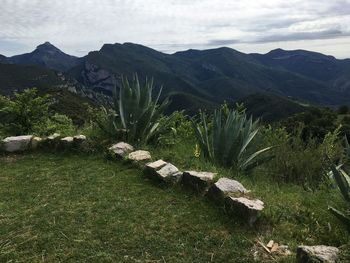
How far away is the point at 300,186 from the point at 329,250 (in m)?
2.27

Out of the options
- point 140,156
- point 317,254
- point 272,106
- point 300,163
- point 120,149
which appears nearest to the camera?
point 317,254

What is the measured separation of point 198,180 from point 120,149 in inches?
82.0

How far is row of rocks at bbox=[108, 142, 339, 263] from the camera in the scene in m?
3.32

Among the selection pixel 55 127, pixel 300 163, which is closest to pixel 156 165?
pixel 300 163

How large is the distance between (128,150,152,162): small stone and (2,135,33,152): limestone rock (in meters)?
2.12

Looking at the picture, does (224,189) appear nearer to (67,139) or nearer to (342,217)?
(342,217)

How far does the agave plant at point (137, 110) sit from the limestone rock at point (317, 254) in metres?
4.41

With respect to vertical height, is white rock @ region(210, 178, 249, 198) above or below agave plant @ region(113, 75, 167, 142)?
below

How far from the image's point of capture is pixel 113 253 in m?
3.66

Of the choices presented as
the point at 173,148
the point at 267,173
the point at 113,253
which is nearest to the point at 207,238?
the point at 113,253

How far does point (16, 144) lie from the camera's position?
737cm

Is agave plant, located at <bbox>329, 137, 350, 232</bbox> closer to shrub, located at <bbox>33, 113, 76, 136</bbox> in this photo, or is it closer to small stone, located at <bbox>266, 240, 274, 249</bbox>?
small stone, located at <bbox>266, 240, 274, 249</bbox>

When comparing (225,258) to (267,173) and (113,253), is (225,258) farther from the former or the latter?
(267,173)

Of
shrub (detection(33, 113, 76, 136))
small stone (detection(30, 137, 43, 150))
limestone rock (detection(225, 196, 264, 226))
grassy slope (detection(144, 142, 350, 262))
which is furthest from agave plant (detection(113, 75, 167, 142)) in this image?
limestone rock (detection(225, 196, 264, 226))
